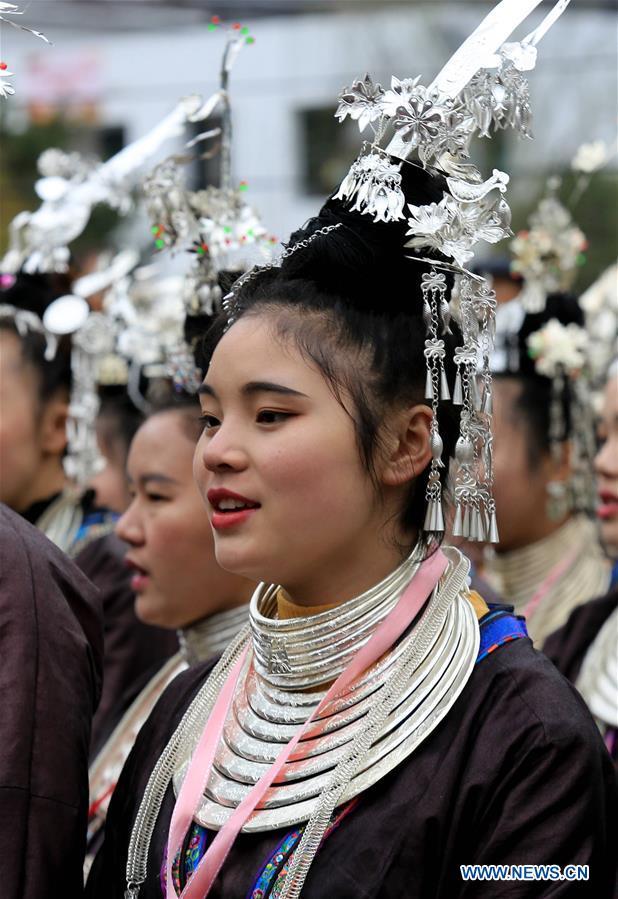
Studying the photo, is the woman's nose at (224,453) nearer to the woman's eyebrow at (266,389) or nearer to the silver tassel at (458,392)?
the woman's eyebrow at (266,389)

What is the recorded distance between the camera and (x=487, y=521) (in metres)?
2.05

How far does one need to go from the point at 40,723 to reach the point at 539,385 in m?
3.09

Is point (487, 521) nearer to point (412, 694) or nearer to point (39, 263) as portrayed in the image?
point (412, 694)

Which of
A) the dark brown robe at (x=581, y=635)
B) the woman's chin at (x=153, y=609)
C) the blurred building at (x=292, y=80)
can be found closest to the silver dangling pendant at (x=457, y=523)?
the woman's chin at (x=153, y=609)

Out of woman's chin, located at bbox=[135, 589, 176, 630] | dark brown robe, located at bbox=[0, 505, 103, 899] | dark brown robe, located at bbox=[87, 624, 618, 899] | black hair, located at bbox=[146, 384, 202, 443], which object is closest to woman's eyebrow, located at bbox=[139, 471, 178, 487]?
black hair, located at bbox=[146, 384, 202, 443]

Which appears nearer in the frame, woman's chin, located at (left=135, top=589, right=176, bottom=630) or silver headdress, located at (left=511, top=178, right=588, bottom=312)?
woman's chin, located at (left=135, top=589, right=176, bottom=630)

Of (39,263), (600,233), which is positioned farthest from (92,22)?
(39,263)

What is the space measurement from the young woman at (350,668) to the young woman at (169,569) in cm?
105

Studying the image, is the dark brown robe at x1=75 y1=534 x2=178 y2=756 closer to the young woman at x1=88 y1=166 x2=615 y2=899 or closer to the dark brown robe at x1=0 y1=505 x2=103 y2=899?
the dark brown robe at x1=0 y1=505 x2=103 y2=899

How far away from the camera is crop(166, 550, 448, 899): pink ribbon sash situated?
1928 millimetres

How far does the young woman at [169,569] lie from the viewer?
3209 mm

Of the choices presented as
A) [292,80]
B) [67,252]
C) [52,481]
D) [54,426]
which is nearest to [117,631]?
[52,481]

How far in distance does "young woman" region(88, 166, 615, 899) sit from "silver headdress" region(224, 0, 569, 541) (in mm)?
35

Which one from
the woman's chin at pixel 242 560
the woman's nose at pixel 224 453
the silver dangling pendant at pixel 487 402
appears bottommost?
the woman's chin at pixel 242 560
